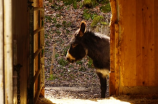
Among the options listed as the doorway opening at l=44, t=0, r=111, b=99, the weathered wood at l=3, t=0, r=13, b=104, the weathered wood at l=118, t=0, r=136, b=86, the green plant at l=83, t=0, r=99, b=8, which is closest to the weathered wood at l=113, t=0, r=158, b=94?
the weathered wood at l=118, t=0, r=136, b=86

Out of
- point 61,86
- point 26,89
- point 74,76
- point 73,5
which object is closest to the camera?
point 26,89

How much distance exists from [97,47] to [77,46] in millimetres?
610

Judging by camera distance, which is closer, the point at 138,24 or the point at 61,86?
the point at 138,24

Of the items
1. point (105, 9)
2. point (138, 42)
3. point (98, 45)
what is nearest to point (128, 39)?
point (138, 42)

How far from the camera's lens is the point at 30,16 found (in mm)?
3998

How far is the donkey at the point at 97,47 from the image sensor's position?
830cm

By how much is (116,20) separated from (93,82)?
5.10m

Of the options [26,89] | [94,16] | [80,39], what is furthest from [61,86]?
[26,89]

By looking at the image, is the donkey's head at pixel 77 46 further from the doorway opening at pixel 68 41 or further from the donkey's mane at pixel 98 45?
the doorway opening at pixel 68 41

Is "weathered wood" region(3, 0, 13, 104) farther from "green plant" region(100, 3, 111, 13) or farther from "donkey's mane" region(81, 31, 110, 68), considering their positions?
"green plant" region(100, 3, 111, 13)

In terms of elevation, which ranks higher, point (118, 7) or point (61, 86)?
point (118, 7)

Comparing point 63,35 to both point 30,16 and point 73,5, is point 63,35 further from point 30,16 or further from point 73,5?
point 30,16

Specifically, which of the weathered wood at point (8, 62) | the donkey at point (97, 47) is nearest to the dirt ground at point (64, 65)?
the donkey at point (97, 47)

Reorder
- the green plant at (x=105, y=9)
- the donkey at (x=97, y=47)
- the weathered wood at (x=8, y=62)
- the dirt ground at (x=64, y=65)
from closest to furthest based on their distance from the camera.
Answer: the weathered wood at (x=8, y=62) → the donkey at (x=97, y=47) → the dirt ground at (x=64, y=65) → the green plant at (x=105, y=9)
